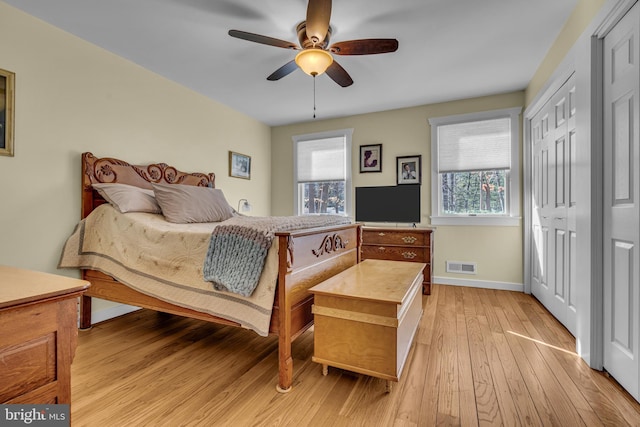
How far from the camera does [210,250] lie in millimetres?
1752

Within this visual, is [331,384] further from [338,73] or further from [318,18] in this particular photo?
[338,73]

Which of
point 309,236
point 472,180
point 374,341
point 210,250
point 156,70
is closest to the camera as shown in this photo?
point 374,341

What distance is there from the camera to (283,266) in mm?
1609

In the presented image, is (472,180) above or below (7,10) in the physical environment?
below

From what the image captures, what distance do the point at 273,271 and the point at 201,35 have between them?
2140 millimetres

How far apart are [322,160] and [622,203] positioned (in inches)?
144

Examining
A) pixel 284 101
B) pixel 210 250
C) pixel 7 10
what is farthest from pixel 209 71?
pixel 210 250

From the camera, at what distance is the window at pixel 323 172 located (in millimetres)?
Result: 4688

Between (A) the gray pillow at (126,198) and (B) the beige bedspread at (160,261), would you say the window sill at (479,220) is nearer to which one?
(B) the beige bedspread at (160,261)

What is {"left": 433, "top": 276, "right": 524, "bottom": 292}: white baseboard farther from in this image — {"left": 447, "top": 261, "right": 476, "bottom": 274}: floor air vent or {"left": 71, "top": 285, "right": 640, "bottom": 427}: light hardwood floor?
{"left": 71, "top": 285, "right": 640, "bottom": 427}: light hardwood floor

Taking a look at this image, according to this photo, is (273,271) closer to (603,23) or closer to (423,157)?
(603,23)

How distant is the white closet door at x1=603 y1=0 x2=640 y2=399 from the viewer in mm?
1570

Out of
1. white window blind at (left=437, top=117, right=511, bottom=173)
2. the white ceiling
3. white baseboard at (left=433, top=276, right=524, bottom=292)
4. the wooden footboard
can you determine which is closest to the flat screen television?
white window blind at (left=437, top=117, right=511, bottom=173)

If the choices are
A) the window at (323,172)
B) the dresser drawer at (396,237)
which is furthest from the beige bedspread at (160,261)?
the window at (323,172)
